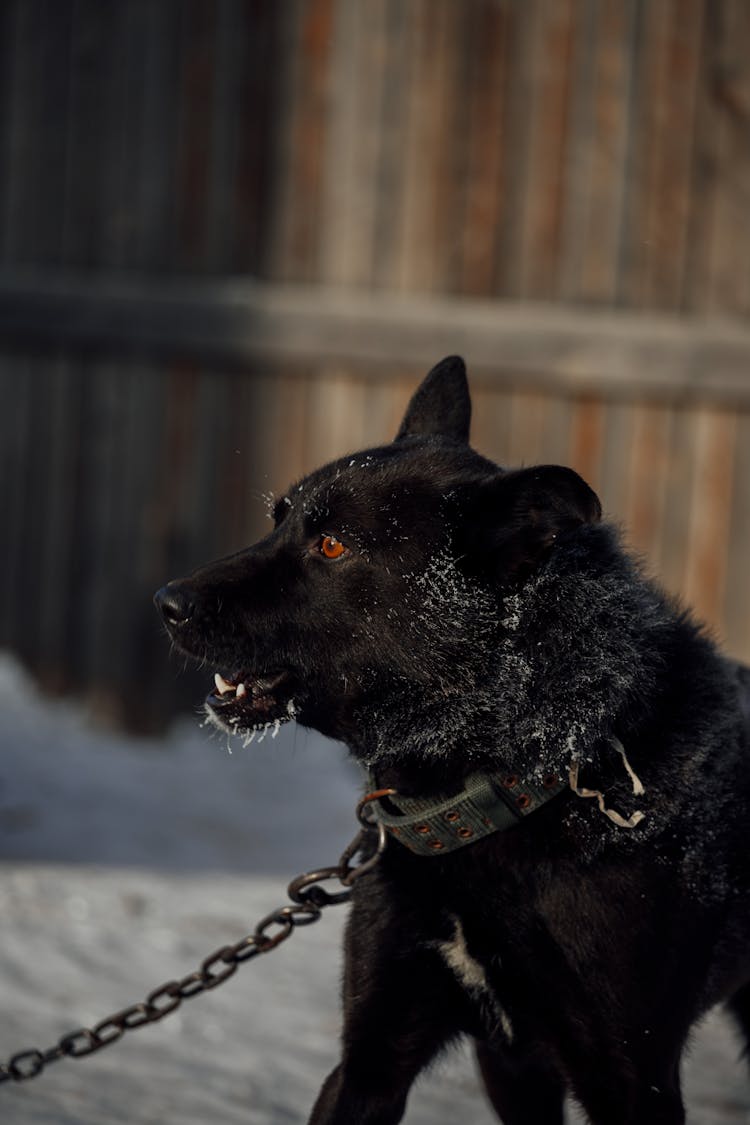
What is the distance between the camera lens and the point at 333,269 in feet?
19.8

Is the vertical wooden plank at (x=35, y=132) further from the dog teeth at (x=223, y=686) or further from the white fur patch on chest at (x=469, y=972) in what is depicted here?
the white fur patch on chest at (x=469, y=972)

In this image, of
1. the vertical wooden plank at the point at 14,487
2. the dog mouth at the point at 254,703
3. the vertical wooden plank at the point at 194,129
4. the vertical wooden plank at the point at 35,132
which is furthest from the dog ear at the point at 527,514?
the vertical wooden plank at the point at 35,132

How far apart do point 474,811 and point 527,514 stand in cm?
52

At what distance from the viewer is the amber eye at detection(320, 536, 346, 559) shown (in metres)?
2.58

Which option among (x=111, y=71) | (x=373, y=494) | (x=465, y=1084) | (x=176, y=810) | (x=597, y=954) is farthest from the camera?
(x=111, y=71)

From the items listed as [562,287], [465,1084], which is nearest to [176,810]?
[465,1084]

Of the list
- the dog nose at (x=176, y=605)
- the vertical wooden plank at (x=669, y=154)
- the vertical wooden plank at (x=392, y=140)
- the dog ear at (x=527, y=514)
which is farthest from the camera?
the vertical wooden plank at (x=392, y=140)

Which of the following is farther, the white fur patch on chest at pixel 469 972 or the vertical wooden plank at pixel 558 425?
the vertical wooden plank at pixel 558 425

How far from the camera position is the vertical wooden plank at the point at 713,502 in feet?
19.3

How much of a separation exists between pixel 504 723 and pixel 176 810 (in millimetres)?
3376

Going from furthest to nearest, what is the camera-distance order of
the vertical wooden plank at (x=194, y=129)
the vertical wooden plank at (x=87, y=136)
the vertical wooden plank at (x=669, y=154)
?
1. the vertical wooden plank at (x=87, y=136)
2. the vertical wooden plank at (x=194, y=129)
3. the vertical wooden plank at (x=669, y=154)

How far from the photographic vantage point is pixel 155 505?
20.3 ft

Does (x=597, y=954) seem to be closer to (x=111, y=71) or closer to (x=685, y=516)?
(x=685, y=516)

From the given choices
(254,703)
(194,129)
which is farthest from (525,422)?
(254,703)
